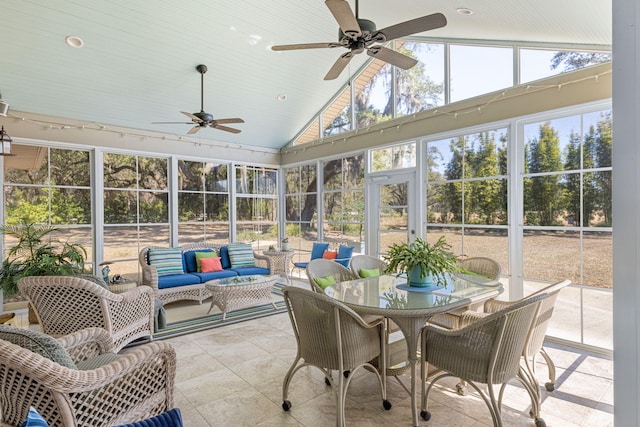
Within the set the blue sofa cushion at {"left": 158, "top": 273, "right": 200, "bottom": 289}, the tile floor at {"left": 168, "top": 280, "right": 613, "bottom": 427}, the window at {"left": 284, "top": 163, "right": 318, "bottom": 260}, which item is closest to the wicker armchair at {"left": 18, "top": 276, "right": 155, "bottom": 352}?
the tile floor at {"left": 168, "top": 280, "right": 613, "bottom": 427}

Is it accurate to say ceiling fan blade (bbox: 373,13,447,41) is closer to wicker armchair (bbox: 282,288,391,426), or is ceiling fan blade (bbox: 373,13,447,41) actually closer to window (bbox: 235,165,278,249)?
wicker armchair (bbox: 282,288,391,426)

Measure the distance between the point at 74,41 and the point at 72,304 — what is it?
10.7 feet

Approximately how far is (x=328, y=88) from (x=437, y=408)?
5.45m

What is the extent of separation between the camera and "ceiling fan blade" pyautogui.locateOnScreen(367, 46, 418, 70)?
2.71m

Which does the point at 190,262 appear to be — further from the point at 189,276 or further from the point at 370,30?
the point at 370,30

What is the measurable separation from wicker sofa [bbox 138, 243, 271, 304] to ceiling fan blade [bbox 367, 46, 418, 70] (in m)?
4.00

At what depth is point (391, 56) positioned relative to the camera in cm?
284

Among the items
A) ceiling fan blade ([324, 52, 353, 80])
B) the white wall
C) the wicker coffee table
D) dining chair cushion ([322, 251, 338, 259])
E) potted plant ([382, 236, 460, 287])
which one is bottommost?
the wicker coffee table

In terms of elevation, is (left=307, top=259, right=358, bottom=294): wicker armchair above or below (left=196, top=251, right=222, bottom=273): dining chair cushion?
above

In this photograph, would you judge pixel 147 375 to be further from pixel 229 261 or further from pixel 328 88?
pixel 328 88

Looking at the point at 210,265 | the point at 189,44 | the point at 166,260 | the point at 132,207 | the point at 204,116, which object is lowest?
the point at 210,265

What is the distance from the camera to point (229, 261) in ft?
19.7

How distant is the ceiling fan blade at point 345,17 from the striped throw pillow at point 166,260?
4346mm

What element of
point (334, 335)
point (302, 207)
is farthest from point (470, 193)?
point (302, 207)
